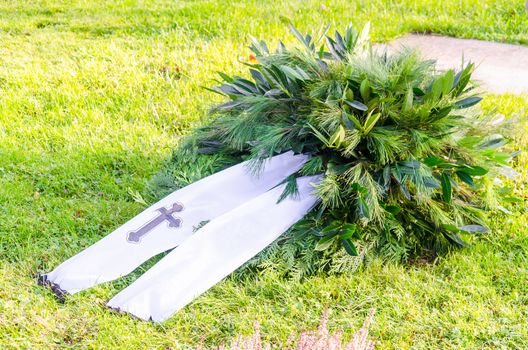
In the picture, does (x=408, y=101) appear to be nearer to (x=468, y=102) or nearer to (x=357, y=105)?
(x=357, y=105)

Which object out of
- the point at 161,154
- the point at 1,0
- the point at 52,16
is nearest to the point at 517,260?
the point at 161,154

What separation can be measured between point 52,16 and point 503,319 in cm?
622

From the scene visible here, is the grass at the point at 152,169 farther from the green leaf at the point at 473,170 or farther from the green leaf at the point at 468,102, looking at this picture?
the green leaf at the point at 468,102

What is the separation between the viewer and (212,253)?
321 cm

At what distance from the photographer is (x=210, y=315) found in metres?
3.02

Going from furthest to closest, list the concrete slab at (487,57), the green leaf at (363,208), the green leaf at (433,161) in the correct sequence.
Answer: the concrete slab at (487,57) → the green leaf at (433,161) → the green leaf at (363,208)

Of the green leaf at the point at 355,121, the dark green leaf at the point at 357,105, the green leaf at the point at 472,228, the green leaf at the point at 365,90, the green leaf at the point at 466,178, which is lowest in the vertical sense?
the green leaf at the point at 472,228

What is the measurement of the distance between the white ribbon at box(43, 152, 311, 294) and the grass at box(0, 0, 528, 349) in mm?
145

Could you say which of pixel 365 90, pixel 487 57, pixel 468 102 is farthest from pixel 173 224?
pixel 487 57

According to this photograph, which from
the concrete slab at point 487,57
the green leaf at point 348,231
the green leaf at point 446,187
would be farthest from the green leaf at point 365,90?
the concrete slab at point 487,57

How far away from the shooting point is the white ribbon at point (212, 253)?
3037 mm

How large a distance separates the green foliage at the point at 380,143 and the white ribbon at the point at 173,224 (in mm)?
114

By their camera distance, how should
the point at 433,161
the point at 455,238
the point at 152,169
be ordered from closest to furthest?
the point at 433,161 < the point at 455,238 < the point at 152,169

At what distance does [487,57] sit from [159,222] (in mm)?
3721
